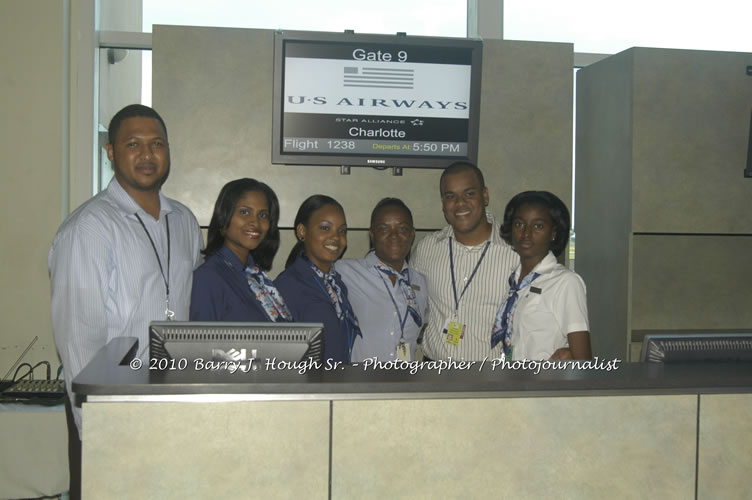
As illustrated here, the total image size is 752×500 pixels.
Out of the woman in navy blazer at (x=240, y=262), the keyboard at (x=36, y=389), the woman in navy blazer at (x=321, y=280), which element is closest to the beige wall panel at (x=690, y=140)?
the woman in navy blazer at (x=321, y=280)

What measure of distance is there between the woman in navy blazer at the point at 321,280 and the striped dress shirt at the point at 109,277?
0.44m

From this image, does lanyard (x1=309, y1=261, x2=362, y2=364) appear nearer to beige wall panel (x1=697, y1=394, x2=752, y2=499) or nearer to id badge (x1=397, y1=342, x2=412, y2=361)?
id badge (x1=397, y1=342, x2=412, y2=361)

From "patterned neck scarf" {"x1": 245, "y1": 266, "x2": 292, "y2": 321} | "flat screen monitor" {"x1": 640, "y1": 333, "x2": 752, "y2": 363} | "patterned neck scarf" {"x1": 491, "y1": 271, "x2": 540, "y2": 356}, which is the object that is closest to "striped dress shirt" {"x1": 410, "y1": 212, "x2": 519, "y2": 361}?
"patterned neck scarf" {"x1": 491, "y1": 271, "x2": 540, "y2": 356}

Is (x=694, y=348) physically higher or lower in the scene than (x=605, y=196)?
lower

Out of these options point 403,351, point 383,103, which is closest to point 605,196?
point 383,103

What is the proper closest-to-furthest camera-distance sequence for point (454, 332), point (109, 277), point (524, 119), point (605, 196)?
1. point (109, 277)
2. point (454, 332)
3. point (524, 119)
4. point (605, 196)

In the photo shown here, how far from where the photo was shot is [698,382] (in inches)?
68.8

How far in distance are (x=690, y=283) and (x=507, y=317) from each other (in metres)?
2.30

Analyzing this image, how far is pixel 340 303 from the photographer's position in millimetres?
2877

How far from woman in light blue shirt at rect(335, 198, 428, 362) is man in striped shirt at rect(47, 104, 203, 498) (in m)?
0.80

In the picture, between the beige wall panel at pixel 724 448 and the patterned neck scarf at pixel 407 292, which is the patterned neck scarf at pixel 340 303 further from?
the beige wall panel at pixel 724 448

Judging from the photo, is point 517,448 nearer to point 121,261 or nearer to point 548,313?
point 548,313

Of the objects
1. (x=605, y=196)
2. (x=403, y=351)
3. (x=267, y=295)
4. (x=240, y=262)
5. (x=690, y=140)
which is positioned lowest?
(x=403, y=351)

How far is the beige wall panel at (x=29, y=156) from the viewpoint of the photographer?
149 inches
